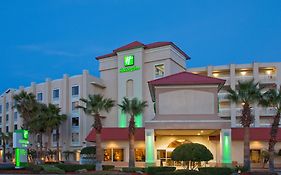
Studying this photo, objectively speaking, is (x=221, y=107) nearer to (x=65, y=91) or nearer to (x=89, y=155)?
(x=65, y=91)

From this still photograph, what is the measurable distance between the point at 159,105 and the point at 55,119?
108 ft

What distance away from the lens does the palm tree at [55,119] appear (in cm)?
7475

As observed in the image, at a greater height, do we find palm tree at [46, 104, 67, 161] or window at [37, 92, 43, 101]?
window at [37, 92, 43, 101]

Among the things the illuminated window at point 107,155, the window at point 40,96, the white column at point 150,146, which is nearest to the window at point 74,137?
the window at point 40,96

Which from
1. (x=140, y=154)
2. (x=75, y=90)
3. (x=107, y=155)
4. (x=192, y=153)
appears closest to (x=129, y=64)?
(x=75, y=90)

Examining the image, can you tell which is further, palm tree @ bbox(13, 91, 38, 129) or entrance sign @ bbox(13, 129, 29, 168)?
palm tree @ bbox(13, 91, 38, 129)

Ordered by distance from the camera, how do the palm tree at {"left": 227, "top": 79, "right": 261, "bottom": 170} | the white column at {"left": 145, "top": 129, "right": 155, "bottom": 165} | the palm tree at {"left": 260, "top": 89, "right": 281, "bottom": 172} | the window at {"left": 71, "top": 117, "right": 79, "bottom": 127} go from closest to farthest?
the palm tree at {"left": 260, "top": 89, "right": 281, "bottom": 172}, the palm tree at {"left": 227, "top": 79, "right": 261, "bottom": 170}, the white column at {"left": 145, "top": 129, "right": 155, "bottom": 165}, the window at {"left": 71, "top": 117, "right": 79, "bottom": 127}

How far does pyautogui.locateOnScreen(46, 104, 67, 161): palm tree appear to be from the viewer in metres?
74.8

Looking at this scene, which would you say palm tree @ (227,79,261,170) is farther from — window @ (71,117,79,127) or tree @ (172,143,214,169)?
window @ (71,117,79,127)

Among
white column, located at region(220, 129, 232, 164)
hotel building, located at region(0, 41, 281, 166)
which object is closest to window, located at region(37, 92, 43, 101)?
hotel building, located at region(0, 41, 281, 166)

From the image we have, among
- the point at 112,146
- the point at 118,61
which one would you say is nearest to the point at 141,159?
the point at 112,146

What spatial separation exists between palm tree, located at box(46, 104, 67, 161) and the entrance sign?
94.9 feet

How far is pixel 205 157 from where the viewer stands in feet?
107

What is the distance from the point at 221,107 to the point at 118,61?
25056 millimetres
